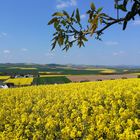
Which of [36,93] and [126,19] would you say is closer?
[126,19]

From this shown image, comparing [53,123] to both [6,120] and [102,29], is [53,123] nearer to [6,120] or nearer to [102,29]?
[6,120]

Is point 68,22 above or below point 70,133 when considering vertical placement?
above

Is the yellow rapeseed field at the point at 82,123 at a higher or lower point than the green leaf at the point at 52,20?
lower

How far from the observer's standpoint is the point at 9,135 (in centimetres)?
980

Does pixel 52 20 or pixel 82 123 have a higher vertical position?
pixel 52 20

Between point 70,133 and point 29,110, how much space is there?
21.0ft

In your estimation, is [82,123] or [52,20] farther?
[82,123]

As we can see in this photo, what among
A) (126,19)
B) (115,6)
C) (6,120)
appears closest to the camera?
(115,6)

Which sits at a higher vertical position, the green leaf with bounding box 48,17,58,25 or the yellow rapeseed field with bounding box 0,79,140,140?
the green leaf with bounding box 48,17,58,25

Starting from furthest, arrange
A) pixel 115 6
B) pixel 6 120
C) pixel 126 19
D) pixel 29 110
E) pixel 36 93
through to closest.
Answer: pixel 36 93, pixel 29 110, pixel 6 120, pixel 126 19, pixel 115 6

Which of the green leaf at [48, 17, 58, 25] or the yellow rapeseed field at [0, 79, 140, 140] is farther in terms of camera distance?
the yellow rapeseed field at [0, 79, 140, 140]

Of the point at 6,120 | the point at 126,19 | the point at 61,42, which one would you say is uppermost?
the point at 126,19

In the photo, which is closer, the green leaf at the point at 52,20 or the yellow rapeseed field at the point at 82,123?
the green leaf at the point at 52,20

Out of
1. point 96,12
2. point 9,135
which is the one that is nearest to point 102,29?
point 96,12
